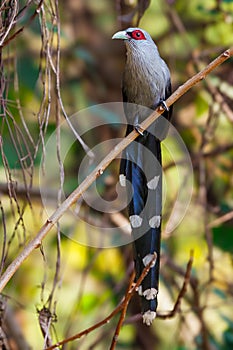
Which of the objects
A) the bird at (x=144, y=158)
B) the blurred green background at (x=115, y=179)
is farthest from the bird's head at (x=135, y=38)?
the blurred green background at (x=115, y=179)

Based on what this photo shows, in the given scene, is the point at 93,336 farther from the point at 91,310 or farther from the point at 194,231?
the point at 194,231

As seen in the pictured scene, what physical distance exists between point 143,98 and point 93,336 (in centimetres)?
145

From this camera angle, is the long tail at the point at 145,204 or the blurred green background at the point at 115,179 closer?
the long tail at the point at 145,204

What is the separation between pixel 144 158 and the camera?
1844 millimetres

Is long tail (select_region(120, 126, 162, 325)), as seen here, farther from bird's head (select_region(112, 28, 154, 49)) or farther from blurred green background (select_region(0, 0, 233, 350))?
blurred green background (select_region(0, 0, 233, 350))

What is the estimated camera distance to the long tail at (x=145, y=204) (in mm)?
1537

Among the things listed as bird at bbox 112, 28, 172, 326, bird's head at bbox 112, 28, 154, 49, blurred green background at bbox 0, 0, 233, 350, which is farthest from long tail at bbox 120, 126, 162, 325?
blurred green background at bbox 0, 0, 233, 350

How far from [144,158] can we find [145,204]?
0.20 meters

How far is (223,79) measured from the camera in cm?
286

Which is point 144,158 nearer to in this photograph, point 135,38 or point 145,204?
point 145,204

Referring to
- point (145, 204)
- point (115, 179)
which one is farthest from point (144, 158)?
point (115, 179)

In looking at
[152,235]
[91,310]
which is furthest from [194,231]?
[152,235]

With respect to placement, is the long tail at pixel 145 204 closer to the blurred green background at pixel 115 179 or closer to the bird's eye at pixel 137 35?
the bird's eye at pixel 137 35

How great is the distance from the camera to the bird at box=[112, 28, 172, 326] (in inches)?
61.8
